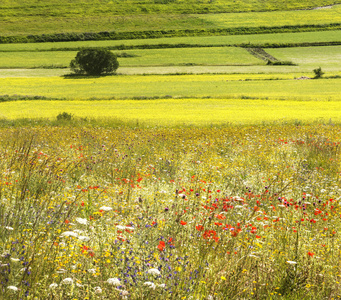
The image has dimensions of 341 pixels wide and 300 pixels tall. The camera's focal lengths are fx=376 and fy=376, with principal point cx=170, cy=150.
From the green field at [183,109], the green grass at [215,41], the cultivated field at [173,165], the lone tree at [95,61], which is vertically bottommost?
the green field at [183,109]

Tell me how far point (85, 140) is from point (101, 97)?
24.7 meters

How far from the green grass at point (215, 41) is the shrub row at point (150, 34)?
19.0 ft

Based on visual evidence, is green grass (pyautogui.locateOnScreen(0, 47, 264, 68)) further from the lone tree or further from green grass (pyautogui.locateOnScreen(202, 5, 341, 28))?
green grass (pyautogui.locateOnScreen(202, 5, 341, 28))

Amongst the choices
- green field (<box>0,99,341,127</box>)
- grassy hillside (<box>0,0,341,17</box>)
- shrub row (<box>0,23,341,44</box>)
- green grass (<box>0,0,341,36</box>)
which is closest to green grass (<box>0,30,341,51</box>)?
shrub row (<box>0,23,341,44</box>)

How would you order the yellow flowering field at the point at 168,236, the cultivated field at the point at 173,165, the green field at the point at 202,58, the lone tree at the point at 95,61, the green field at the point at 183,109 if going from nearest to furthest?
the yellow flowering field at the point at 168,236 < the cultivated field at the point at 173,165 < the green field at the point at 183,109 < the lone tree at the point at 95,61 < the green field at the point at 202,58

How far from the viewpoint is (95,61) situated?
187 ft

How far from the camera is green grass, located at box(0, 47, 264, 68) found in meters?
67.4

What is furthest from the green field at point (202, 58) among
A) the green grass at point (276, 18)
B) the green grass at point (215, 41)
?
the green grass at point (276, 18)

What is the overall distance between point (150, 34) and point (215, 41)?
816 inches

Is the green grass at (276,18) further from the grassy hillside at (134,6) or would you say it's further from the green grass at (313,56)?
the green grass at (313,56)

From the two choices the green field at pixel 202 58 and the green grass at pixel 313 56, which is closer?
the green field at pixel 202 58

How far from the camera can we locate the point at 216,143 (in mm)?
11742

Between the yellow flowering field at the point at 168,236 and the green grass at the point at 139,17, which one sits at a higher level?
the green grass at the point at 139,17

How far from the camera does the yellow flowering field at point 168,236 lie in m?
3.21
